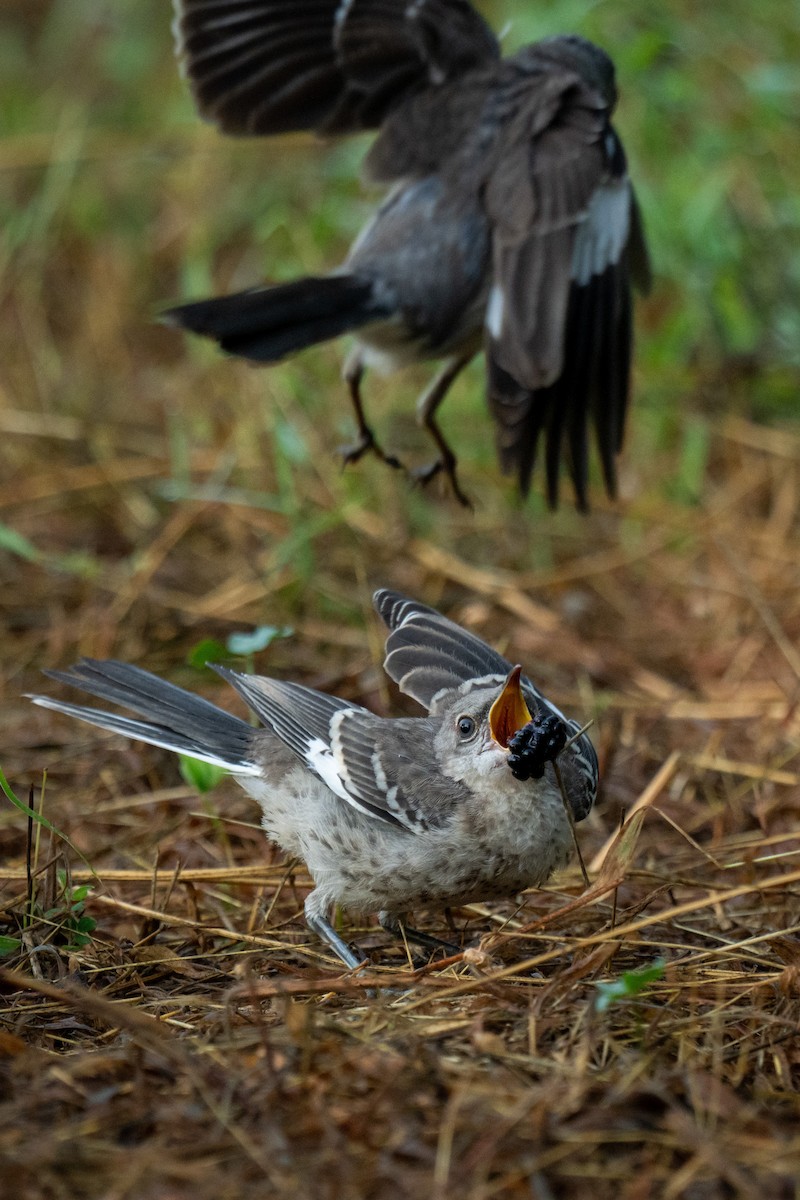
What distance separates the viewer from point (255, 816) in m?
4.01

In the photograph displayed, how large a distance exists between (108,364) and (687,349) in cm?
316

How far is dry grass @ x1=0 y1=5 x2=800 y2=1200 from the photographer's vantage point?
87.7 inches

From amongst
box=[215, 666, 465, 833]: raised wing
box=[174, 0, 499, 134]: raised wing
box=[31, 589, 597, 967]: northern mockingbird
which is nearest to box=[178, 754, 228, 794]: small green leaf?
box=[31, 589, 597, 967]: northern mockingbird

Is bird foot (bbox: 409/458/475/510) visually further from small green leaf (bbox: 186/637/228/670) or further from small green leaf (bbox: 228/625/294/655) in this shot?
small green leaf (bbox: 186/637/228/670)

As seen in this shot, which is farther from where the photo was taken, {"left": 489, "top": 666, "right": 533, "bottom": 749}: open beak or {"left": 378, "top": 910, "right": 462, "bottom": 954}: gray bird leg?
{"left": 378, "top": 910, "right": 462, "bottom": 954}: gray bird leg

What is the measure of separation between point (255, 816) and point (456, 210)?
2.17m

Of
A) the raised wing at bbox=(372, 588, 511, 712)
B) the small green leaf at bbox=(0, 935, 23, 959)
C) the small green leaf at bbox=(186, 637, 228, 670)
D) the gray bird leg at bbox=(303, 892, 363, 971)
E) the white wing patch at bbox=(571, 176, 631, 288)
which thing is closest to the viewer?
the small green leaf at bbox=(0, 935, 23, 959)

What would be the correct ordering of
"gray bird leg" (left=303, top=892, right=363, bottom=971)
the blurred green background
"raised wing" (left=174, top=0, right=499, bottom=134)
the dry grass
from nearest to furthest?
the dry grass → "gray bird leg" (left=303, top=892, right=363, bottom=971) → "raised wing" (left=174, top=0, right=499, bottom=134) → the blurred green background

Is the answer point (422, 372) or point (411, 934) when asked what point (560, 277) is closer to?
point (411, 934)

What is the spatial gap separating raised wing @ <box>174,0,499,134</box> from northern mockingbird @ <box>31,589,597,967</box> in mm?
2309

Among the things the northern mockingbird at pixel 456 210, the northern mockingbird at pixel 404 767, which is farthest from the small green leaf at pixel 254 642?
the northern mockingbird at pixel 456 210

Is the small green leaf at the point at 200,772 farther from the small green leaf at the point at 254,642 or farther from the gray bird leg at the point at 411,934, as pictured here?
the gray bird leg at the point at 411,934

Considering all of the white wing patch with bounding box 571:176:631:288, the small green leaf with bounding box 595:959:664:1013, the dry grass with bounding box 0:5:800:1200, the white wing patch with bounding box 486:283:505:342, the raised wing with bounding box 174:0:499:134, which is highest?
the raised wing with bounding box 174:0:499:134


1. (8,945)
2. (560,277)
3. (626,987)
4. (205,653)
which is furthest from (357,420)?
(626,987)
